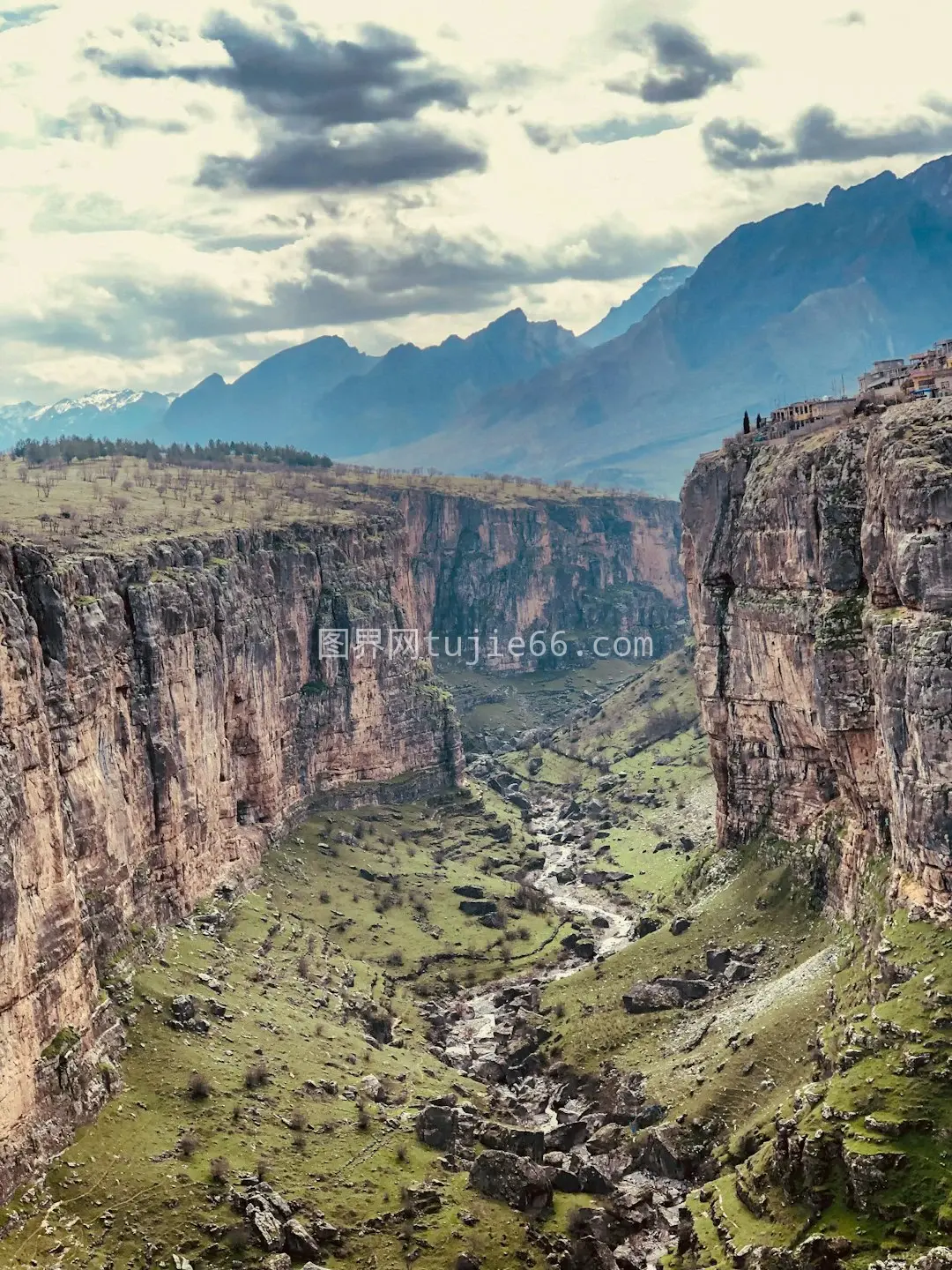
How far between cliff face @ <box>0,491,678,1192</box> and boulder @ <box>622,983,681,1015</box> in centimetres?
3540

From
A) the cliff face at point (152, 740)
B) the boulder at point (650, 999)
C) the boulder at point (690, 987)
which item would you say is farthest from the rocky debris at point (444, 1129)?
the boulder at point (690, 987)

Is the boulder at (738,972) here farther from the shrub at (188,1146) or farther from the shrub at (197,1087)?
the shrub at (188,1146)

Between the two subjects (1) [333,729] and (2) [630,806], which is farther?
(2) [630,806]

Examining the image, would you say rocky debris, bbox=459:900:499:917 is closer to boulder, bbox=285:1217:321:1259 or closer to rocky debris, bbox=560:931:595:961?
rocky debris, bbox=560:931:595:961

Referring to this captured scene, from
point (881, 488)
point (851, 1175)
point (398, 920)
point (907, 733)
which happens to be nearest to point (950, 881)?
point (907, 733)

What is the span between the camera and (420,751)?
186m

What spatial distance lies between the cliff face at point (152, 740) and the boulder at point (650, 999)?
35.4 meters

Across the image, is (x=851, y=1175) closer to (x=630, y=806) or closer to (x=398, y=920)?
(x=398, y=920)

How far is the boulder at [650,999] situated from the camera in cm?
11062

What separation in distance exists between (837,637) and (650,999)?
3119 centimetres

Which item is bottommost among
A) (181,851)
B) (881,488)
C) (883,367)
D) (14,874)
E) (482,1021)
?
(482,1021)

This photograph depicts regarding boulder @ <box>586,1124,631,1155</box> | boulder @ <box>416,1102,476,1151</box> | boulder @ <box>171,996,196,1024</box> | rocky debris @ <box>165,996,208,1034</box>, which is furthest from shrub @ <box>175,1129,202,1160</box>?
boulder @ <box>586,1124,631,1155</box>

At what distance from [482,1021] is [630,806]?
226ft

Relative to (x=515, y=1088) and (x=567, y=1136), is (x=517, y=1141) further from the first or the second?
(x=515, y=1088)
